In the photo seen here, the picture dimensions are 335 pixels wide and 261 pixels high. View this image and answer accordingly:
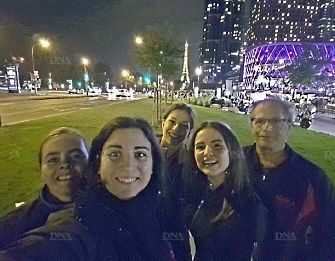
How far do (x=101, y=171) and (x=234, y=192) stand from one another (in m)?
1.02

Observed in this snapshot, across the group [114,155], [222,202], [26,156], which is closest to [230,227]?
[222,202]

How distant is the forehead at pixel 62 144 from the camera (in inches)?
84.7

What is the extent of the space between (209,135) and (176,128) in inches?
46.4

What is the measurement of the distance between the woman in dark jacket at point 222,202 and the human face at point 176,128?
2.98 ft

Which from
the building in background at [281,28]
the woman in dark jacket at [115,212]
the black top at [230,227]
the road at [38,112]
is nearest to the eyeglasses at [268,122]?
the black top at [230,227]

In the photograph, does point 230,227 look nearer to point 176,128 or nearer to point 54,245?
point 54,245

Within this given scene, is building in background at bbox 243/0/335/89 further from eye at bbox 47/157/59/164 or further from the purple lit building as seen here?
eye at bbox 47/157/59/164

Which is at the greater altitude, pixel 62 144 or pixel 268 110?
pixel 268 110

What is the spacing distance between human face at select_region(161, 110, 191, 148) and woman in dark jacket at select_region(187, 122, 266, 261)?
2.98 feet

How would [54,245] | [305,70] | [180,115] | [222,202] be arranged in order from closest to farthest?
[54,245], [222,202], [180,115], [305,70]

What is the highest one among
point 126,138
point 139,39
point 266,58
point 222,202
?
point 266,58

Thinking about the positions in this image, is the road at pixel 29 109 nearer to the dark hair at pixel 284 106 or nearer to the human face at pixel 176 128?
the human face at pixel 176 128

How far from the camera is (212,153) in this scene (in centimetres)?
264

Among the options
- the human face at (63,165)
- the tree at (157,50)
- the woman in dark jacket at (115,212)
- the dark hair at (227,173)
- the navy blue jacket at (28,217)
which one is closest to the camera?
the woman in dark jacket at (115,212)
